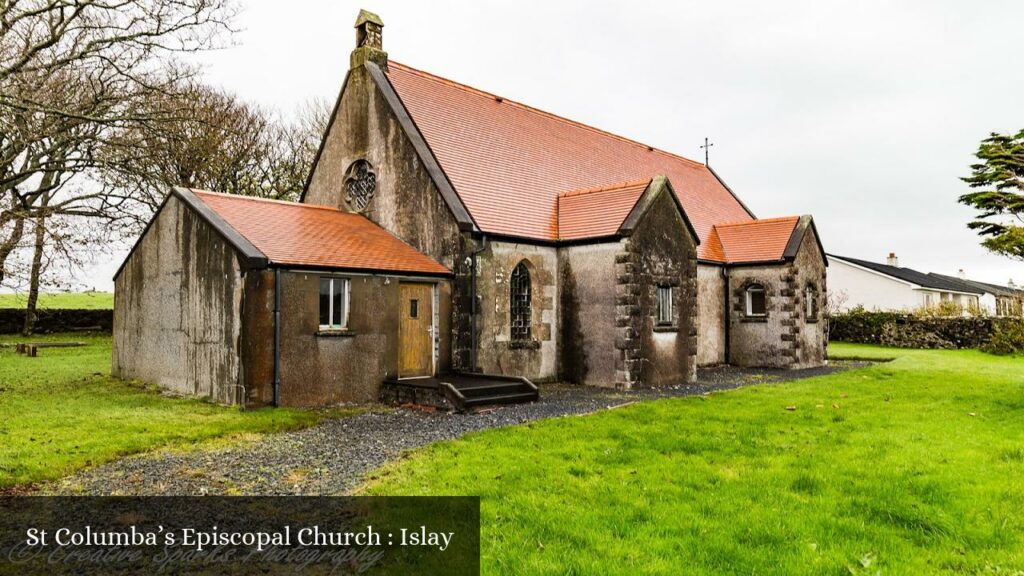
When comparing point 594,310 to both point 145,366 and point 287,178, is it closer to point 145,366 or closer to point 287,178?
point 145,366

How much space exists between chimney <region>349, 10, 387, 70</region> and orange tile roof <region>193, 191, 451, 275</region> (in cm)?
474

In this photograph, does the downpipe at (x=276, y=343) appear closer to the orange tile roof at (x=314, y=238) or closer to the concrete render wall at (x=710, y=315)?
the orange tile roof at (x=314, y=238)

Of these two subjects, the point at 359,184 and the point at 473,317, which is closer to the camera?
the point at 473,317

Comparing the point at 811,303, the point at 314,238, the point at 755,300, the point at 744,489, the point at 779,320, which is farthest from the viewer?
the point at 811,303

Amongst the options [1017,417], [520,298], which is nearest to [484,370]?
[520,298]

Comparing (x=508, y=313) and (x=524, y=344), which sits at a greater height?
(x=508, y=313)

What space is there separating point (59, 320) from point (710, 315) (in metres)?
33.9

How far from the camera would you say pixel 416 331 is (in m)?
16.1

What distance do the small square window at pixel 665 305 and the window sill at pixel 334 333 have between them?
8.85 metres

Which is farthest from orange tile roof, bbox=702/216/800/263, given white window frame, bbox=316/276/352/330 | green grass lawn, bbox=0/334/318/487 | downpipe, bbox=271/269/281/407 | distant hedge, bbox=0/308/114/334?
distant hedge, bbox=0/308/114/334

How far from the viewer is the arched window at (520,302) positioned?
17875mm

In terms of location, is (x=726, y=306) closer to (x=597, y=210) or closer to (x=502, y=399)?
(x=597, y=210)

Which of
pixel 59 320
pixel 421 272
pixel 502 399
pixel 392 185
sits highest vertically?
pixel 392 185

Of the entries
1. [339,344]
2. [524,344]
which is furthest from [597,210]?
[339,344]
